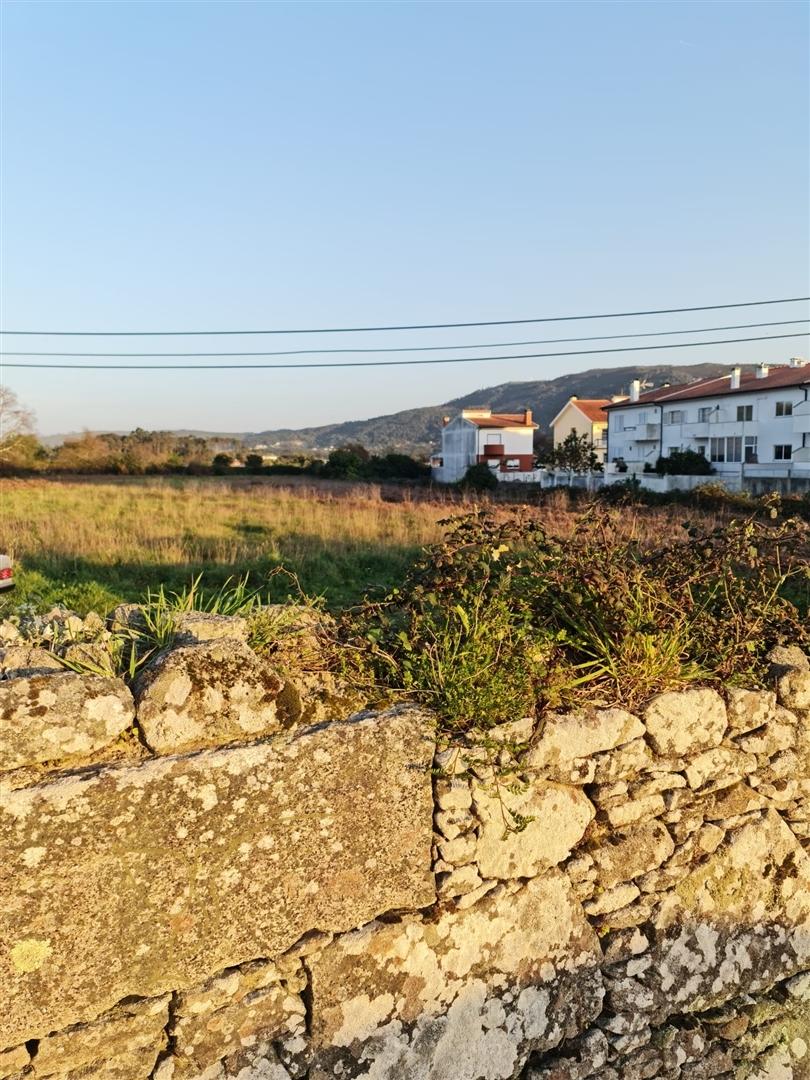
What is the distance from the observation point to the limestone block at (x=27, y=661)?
2420 mm

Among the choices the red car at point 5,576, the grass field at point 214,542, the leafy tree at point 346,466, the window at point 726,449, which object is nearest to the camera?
the red car at point 5,576

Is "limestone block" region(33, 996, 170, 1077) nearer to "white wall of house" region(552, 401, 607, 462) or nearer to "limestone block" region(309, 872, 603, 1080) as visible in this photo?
"limestone block" region(309, 872, 603, 1080)

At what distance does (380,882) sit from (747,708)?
1.61 m

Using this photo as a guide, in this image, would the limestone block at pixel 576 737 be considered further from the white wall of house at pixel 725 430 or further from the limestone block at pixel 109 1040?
the white wall of house at pixel 725 430

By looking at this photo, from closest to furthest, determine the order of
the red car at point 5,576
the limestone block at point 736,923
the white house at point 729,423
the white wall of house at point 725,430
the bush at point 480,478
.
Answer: the limestone block at point 736,923, the red car at point 5,576, the bush at point 480,478, the white house at point 729,423, the white wall of house at point 725,430

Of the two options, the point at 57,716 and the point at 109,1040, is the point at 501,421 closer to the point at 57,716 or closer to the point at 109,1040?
the point at 57,716

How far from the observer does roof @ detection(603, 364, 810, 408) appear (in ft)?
141

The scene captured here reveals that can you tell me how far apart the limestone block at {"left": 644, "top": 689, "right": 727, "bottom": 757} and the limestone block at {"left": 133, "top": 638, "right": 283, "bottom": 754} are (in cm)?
141

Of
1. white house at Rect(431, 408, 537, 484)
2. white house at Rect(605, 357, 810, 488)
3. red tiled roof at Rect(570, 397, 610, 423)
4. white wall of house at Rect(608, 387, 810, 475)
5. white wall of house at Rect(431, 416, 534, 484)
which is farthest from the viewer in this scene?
red tiled roof at Rect(570, 397, 610, 423)

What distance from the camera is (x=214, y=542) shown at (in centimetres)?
1136

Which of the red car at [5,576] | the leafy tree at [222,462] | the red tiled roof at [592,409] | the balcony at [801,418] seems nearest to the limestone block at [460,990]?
the red car at [5,576]

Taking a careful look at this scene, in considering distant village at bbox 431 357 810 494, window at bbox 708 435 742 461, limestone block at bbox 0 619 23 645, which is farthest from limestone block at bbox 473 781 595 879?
window at bbox 708 435 742 461

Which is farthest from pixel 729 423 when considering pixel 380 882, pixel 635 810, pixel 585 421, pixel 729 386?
pixel 380 882

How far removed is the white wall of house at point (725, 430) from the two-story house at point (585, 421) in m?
6.53
